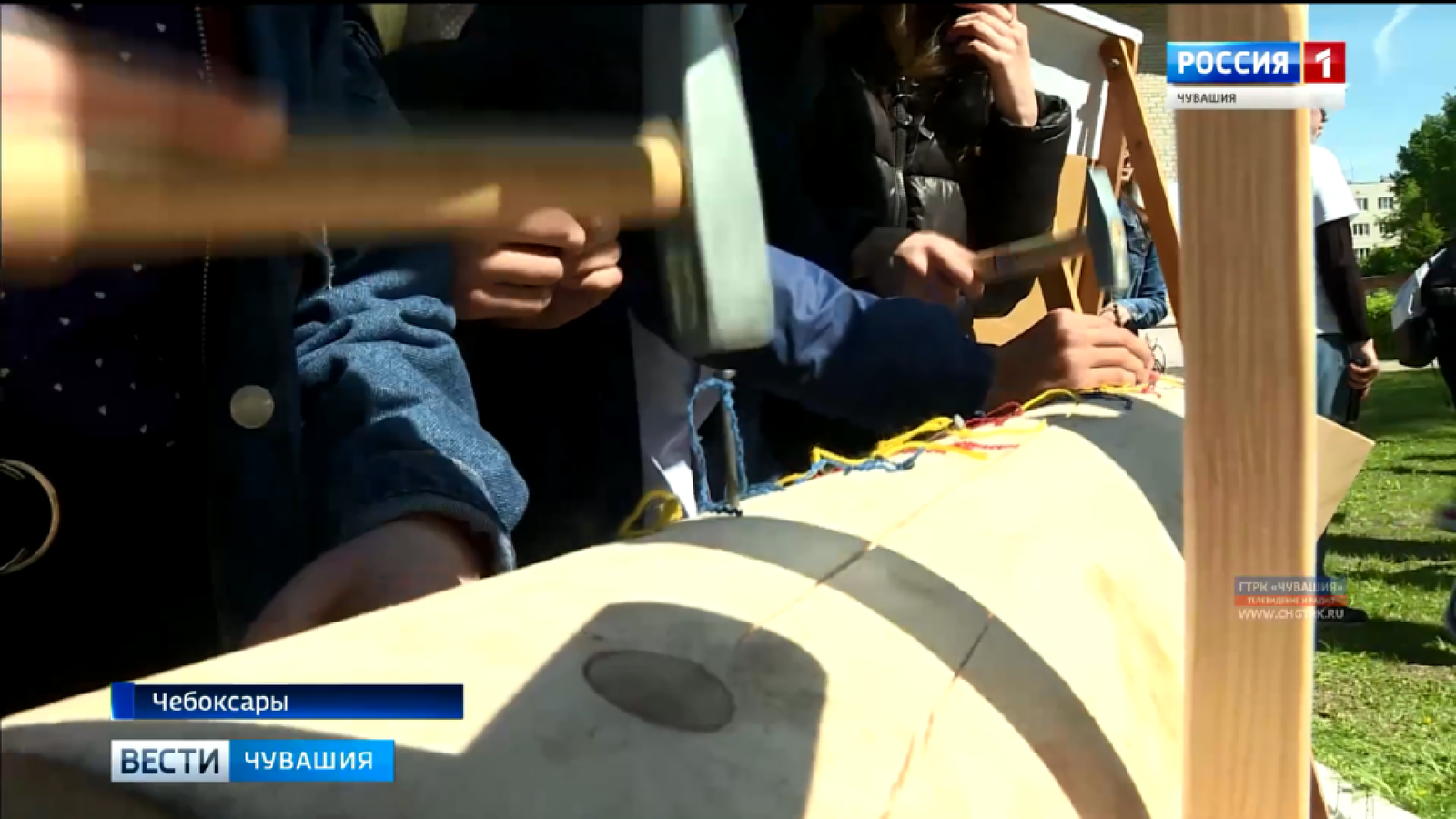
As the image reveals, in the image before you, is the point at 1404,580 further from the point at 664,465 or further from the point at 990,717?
the point at 990,717

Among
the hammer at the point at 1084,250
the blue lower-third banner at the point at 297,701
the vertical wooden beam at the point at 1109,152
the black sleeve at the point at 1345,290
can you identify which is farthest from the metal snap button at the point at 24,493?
the black sleeve at the point at 1345,290

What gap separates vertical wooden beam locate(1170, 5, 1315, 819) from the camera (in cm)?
39

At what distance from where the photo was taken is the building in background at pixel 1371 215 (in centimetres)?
128

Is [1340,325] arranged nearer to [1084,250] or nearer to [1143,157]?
[1143,157]

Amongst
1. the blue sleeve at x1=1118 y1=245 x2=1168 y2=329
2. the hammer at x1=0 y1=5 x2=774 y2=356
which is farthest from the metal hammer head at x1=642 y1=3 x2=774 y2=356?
the blue sleeve at x1=1118 y1=245 x2=1168 y2=329

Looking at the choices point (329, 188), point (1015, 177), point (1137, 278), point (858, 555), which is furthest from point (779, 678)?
point (1137, 278)

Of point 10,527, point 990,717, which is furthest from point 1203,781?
point 10,527

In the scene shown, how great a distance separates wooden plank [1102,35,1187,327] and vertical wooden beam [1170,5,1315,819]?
105 centimetres

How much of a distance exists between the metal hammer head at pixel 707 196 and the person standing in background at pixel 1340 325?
68.6 inches

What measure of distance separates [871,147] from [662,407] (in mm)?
402

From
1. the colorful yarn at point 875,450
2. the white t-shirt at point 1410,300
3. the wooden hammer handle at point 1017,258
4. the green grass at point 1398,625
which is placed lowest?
the green grass at point 1398,625

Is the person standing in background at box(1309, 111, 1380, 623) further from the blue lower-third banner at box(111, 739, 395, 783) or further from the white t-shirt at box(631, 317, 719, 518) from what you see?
the blue lower-third banner at box(111, 739, 395, 783)

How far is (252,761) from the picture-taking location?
32 cm

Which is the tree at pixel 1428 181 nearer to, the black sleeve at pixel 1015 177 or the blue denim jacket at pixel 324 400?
the black sleeve at pixel 1015 177
